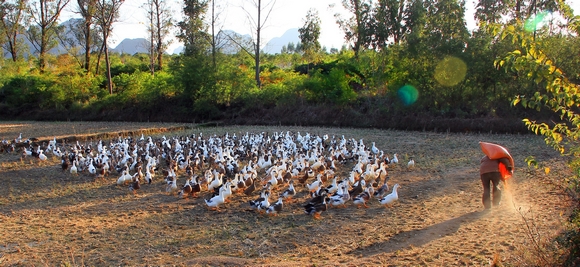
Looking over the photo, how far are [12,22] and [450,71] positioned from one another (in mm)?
43632

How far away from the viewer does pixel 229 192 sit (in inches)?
372

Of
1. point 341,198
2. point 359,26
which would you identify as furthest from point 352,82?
point 341,198

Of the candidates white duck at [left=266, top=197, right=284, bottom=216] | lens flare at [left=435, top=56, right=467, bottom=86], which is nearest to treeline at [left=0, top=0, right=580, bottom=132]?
lens flare at [left=435, top=56, right=467, bottom=86]

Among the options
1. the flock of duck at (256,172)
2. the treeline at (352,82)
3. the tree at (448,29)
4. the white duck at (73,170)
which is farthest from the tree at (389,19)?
the white duck at (73,170)

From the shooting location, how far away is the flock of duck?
9.04 m

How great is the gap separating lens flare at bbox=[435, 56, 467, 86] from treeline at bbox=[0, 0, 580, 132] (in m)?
0.05

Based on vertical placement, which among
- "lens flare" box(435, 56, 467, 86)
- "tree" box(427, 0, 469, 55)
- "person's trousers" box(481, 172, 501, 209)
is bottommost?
"person's trousers" box(481, 172, 501, 209)

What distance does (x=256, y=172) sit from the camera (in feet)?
39.9

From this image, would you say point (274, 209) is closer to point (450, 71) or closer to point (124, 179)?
point (124, 179)

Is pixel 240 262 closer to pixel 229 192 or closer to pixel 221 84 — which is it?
pixel 229 192

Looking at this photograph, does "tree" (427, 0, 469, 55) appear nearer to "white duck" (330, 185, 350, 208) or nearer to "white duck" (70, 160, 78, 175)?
"white duck" (330, 185, 350, 208)

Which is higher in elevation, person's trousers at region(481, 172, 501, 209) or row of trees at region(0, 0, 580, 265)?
row of trees at region(0, 0, 580, 265)

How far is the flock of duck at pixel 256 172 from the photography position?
904 cm

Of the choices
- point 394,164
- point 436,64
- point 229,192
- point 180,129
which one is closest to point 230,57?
point 180,129
